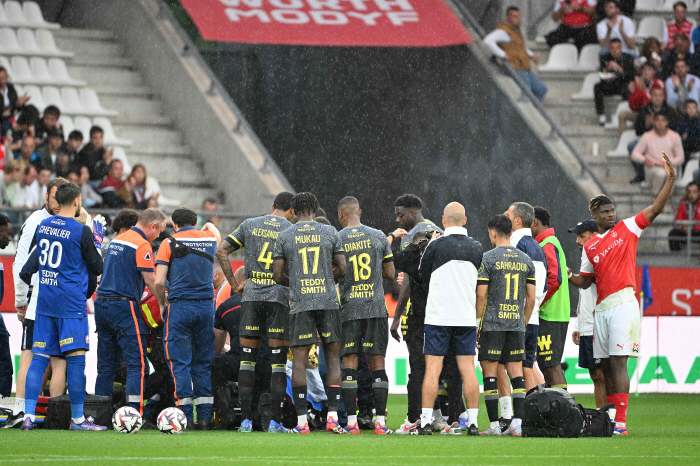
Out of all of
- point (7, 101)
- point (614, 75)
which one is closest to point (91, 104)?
point (7, 101)

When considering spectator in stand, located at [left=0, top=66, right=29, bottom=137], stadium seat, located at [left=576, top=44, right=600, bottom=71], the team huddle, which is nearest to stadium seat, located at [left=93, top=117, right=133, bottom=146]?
spectator in stand, located at [left=0, top=66, right=29, bottom=137]

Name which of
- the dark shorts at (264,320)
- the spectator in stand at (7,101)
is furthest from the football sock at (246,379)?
the spectator in stand at (7,101)

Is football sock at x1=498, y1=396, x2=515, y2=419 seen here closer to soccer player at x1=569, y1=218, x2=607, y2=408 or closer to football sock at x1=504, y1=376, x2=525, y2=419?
football sock at x1=504, y1=376, x2=525, y2=419

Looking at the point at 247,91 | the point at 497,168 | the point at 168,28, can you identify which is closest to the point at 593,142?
the point at 497,168

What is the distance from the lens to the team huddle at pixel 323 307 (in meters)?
10.0

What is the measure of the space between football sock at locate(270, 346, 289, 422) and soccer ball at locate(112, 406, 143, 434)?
1265 millimetres

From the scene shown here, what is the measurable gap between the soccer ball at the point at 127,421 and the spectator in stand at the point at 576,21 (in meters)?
16.8

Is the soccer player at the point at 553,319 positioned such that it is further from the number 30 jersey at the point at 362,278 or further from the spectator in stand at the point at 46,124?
the spectator in stand at the point at 46,124

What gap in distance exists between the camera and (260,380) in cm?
1089

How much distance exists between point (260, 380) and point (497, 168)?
10.8 metres

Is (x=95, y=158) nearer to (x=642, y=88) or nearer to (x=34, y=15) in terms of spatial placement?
(x=34, y=15)

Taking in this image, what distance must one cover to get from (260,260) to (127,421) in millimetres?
A: 1966

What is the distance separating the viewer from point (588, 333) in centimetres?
1117

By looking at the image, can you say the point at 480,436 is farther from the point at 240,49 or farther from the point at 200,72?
the point at 240,49
